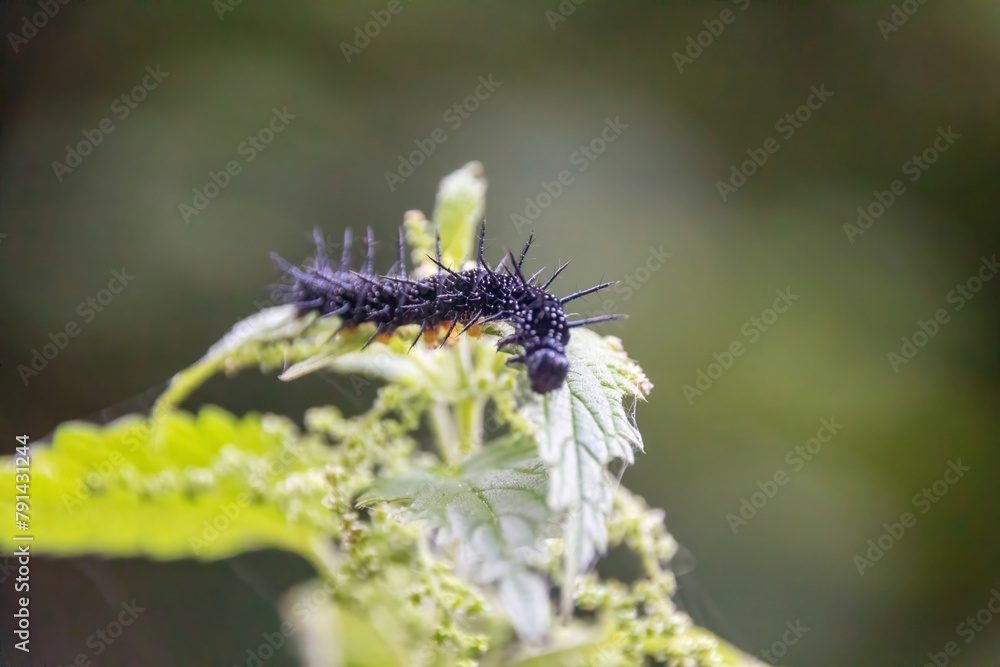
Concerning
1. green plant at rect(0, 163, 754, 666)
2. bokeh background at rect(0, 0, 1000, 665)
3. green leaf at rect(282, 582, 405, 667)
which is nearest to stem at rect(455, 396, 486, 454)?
green plant at rect(0, 163, 754, 666)

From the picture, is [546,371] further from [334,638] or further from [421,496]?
[334,638]

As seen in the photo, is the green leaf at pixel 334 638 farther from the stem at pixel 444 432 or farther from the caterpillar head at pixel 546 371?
the caterpillar head at pixel 546 371

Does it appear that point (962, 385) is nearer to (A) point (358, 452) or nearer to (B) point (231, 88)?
(A) point (358, 452)

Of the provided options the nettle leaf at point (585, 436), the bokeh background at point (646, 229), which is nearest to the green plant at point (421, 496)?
the nettle leaf at point (585, 436)

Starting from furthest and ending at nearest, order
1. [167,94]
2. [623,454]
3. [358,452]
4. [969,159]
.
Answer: [167,94]
[969,159]
[358,452]
[623,454]

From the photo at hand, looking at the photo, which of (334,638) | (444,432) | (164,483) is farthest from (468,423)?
(334,638)

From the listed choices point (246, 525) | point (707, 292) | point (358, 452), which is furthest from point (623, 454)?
point (707, 292)
